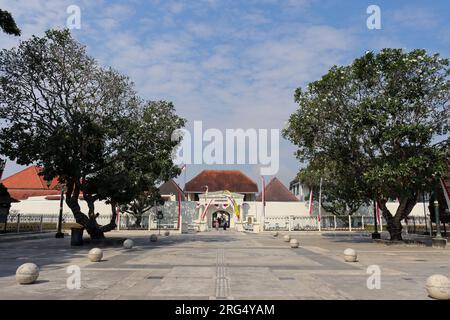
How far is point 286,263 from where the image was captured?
14742mm

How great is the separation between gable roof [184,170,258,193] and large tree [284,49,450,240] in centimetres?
3247

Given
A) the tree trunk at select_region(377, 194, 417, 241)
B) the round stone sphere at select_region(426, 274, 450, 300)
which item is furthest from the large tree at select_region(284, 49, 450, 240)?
the round stone sphere at select_region(426, 274, 450, 300)

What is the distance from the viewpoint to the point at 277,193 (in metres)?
58.2

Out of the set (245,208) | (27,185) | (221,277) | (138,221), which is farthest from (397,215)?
(27,185)

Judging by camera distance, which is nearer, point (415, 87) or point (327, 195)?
point (415, 87)

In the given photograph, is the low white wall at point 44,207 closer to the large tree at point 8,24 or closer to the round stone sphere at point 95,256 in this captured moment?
the large tree at point 8,24

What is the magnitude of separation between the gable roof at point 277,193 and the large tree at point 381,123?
3243cm

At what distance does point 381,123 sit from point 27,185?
5237 cm

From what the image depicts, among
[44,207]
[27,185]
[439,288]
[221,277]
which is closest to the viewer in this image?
[439,288]

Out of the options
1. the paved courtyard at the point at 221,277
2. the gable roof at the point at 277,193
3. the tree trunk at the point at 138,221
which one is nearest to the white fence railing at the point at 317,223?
the gable roof at the point at 277,193

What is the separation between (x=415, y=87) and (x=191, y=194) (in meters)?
Answer: 39.2

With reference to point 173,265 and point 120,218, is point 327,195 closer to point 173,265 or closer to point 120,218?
point 120,218

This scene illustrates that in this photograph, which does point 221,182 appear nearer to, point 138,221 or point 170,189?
point 170,189

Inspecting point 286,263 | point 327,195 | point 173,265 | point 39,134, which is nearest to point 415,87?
point 286,263
